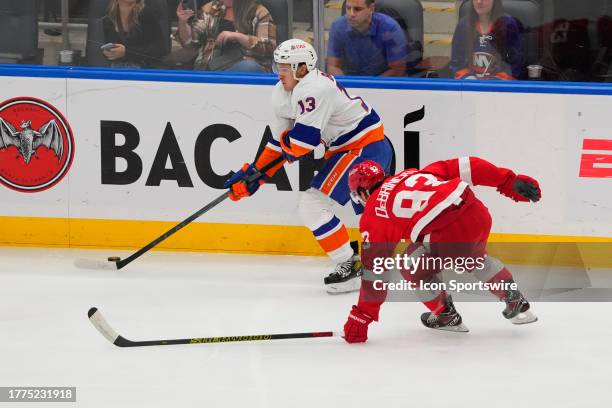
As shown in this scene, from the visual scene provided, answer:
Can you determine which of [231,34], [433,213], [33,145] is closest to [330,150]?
[231,34]

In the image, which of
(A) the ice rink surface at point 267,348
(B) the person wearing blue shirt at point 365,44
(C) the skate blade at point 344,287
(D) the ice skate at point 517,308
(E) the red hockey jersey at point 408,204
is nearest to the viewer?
(A) the ice rink surface at point 267,348

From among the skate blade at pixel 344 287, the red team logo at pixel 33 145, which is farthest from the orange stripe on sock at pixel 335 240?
the red team logo at pixel 33 145

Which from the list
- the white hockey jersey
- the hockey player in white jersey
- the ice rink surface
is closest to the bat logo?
the ice rink surface

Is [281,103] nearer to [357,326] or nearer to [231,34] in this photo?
[231,34]

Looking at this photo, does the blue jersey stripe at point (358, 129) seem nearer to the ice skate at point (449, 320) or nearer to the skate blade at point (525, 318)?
the ice skate at point (449, 320)

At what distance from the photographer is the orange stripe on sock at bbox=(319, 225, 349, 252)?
4910 mm

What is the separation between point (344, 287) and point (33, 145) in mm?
1880

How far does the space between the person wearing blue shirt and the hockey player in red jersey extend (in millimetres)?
1337

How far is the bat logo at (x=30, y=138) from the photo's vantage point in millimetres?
5508

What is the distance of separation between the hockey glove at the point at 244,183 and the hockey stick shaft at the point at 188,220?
2cm

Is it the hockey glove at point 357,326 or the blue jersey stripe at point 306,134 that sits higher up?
the blue jersey stripe at point 306,134

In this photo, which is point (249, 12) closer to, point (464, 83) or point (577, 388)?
point (464, 83)

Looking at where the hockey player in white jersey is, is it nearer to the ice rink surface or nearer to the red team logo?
the ice rink surface

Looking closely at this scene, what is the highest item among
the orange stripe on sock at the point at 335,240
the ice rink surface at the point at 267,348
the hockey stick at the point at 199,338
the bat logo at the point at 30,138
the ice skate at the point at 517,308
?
the bat logo at the point at 30,138
